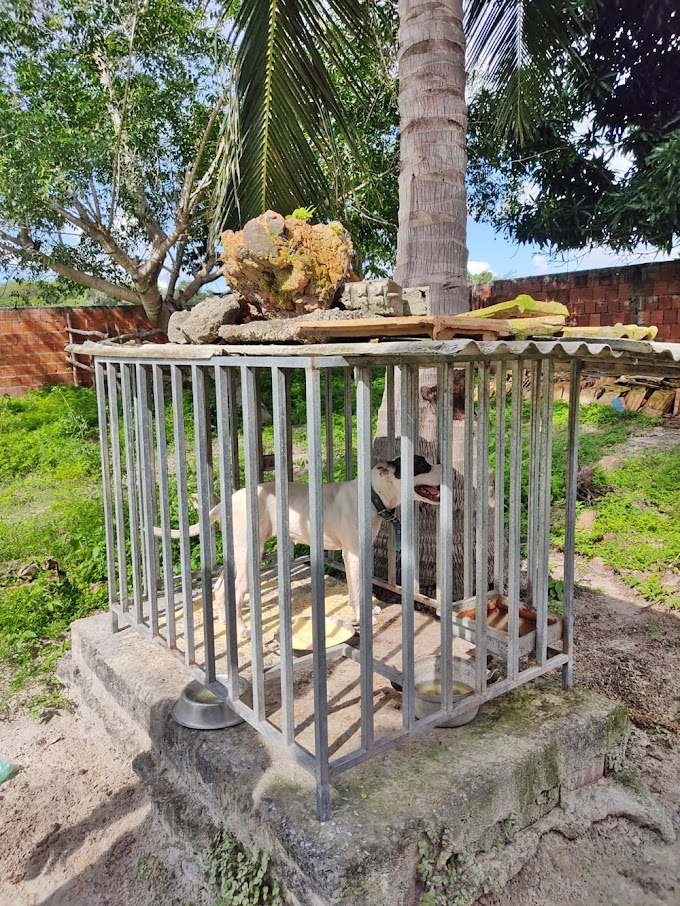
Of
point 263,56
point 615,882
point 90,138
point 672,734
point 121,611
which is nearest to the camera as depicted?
point 615,882

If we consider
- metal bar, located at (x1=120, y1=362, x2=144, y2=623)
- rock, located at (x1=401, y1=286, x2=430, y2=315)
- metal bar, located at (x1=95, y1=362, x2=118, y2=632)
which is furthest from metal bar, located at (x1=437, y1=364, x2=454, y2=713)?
metal bar, located at (x1=95, y1=362, x2=118, y2=632)

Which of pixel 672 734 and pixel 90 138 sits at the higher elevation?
pixel 90 138

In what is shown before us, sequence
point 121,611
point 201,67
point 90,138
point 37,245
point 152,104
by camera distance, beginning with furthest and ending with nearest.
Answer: point 37,245 < point 201,67 < point 152,104 < point 90,138 < point 121,611

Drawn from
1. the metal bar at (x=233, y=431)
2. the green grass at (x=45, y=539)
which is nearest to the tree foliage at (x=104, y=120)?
the green grass at (x=45, y=539)

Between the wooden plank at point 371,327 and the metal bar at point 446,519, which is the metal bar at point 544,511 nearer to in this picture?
the metal bar at point 446,519

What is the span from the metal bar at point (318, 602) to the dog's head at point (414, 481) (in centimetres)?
78

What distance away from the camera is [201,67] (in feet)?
32.1

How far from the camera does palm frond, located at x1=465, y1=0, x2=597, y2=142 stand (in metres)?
5.42

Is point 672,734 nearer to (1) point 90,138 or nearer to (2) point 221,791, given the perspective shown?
(2) point 221,791

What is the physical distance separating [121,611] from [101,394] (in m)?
1.27

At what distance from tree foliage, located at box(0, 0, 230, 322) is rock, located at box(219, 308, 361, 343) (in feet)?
19.8

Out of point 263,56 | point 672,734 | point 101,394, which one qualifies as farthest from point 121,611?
point 263,56

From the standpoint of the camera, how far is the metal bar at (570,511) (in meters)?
2.92

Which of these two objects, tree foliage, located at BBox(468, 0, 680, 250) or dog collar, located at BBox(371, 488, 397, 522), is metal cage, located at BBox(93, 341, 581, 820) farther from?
tree foliage, located at BBox(468, 0, 680, 250)
